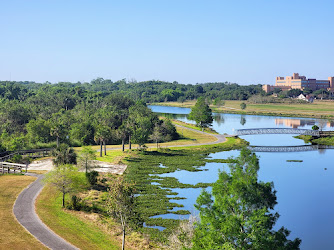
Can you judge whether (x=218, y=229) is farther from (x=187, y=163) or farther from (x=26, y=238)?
(x=187, y=163)

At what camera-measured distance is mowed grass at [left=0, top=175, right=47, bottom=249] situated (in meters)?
34.0

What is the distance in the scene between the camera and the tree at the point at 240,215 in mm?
24500

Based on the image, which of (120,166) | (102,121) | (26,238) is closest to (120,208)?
(26,238)

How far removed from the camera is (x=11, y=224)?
38.4 meters

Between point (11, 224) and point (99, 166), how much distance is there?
1292 inches

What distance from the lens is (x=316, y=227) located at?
151 ft

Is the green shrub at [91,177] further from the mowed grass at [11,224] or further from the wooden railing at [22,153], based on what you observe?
the wooden railing at [22,153]

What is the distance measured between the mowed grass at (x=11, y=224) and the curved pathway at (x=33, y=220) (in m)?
0.57

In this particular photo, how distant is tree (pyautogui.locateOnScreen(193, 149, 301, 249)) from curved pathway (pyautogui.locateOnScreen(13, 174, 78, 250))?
15.0 metres

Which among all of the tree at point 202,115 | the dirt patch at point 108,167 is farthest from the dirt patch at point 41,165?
the tree at point 202,115

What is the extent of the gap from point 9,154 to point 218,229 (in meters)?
59.6

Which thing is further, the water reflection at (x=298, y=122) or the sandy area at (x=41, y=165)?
the water reflection at (x=298, y=122)

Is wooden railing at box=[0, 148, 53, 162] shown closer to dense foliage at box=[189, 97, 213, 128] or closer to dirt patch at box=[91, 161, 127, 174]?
dirt patch at box=[91, 161, 127, 174]

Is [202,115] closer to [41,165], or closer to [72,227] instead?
[41,165]
